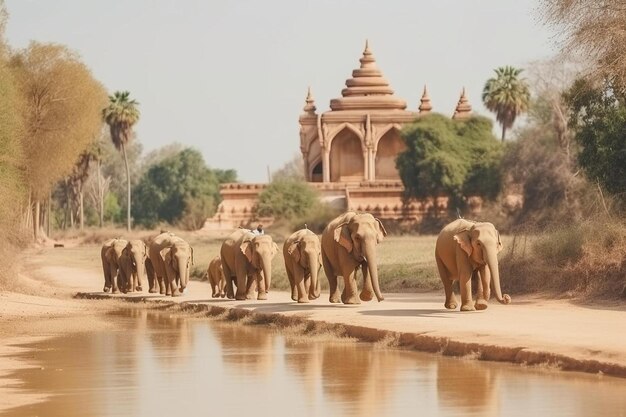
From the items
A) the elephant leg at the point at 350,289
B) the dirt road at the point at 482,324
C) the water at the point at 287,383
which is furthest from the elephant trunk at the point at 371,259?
the water at the point at 287,383

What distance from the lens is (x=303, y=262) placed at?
25.7 metres

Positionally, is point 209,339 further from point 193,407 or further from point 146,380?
point 193,407

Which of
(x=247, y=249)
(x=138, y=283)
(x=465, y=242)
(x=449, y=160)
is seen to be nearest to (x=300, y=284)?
(x=247, y=249)

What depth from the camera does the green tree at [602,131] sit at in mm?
26797

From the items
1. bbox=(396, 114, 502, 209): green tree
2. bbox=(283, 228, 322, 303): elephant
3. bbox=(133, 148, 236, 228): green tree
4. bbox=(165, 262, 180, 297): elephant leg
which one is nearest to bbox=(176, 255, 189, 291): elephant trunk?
bbox=(165, 262, 180, 297): elephant leg

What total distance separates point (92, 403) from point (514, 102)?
63686 mm

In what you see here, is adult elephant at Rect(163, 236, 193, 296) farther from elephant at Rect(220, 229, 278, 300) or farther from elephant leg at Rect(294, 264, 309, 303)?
elephant leg at Rect(294, 264, 309, 303)

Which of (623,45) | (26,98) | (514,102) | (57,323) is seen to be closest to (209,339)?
(57,323)

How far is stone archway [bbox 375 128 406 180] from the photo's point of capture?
8056 centimetres

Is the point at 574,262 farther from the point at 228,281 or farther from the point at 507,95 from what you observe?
the point at 507,95

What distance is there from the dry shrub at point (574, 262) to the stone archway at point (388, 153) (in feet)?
171

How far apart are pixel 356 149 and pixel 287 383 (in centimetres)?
6668

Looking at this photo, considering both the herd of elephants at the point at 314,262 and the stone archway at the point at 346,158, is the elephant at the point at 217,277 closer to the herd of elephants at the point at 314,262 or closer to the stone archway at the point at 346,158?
the herd of elephants at the point at 314,262

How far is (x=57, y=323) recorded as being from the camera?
78.4 ft
